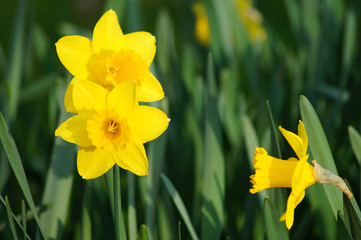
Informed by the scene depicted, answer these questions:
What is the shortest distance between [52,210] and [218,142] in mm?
361

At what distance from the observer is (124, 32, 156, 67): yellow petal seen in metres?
0.70

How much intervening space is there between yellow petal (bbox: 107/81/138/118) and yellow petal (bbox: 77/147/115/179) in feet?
0.22

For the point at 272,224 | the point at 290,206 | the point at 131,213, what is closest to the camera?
the point at 290,206

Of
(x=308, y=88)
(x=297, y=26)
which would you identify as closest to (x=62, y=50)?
(x=308, y=88)

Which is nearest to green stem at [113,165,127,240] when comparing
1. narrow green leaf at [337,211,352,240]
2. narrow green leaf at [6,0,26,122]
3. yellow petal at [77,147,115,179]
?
yellow petal at [77,147,115,179]

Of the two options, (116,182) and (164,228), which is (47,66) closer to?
(164,228)

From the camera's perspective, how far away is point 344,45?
152cm

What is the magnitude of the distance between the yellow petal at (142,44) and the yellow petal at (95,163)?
0.16m

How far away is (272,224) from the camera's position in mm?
722

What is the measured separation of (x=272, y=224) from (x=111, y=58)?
0.36 meters

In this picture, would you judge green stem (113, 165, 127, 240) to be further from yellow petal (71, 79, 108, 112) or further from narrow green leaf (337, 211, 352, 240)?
narrow green leaf (337, 211, 352, 240)

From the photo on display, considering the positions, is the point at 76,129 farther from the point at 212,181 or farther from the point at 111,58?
the point at 212,181

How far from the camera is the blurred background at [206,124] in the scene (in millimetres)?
923

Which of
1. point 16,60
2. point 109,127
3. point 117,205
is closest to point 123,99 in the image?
point 109,127
